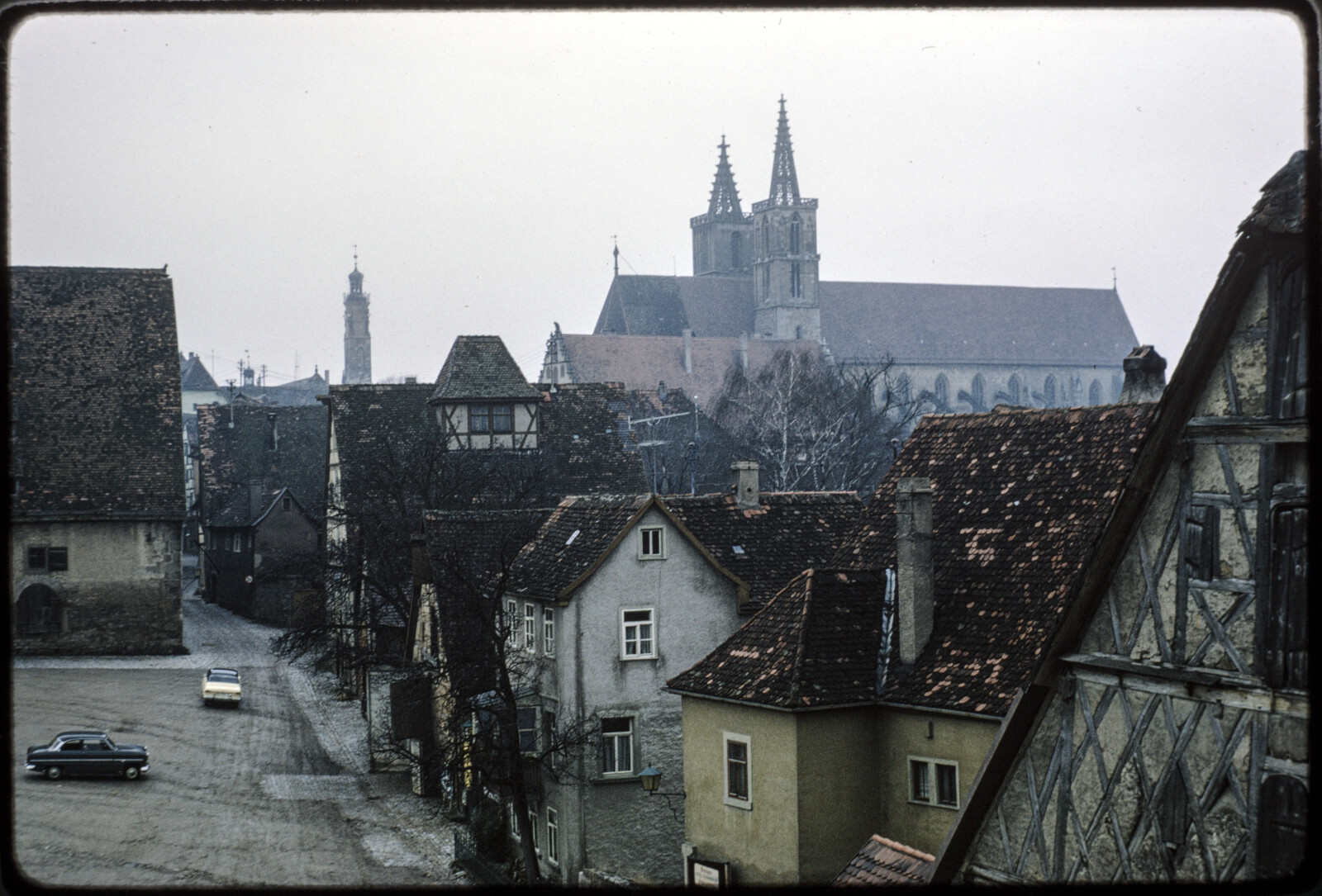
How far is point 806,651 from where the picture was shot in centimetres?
1529

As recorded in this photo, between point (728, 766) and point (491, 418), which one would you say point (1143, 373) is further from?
point (491, 418)

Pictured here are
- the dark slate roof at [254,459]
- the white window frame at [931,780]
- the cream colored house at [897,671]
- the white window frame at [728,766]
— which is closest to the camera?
the white window frame at [931,780]

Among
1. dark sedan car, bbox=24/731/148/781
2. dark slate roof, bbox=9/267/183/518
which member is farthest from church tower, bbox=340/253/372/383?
dark sedan car, bbox=24/731/148/781

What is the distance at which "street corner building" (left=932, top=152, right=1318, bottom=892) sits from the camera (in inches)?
267

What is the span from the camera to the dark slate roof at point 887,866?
9570mm

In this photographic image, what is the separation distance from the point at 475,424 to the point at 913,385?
2675 inches

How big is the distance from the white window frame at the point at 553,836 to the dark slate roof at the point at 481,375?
1514 centimetres

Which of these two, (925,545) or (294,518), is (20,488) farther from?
(925,545)

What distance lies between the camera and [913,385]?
3841 inches

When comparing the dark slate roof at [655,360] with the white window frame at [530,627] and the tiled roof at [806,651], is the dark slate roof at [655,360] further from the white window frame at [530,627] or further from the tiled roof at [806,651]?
the tiled roof at [806,651]

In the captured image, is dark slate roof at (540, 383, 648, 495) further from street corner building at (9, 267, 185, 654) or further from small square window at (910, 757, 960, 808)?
small square window at (910, 757, 960, 808)

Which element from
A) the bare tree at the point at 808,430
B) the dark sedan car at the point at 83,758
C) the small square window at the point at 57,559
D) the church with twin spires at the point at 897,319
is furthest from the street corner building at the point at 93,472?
the church with twin spires at the point at 897,319

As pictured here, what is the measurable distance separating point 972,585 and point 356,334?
139 meters

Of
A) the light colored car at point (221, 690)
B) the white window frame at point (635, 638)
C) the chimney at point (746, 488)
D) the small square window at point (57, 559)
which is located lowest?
the light colored car at point (221, 690)
